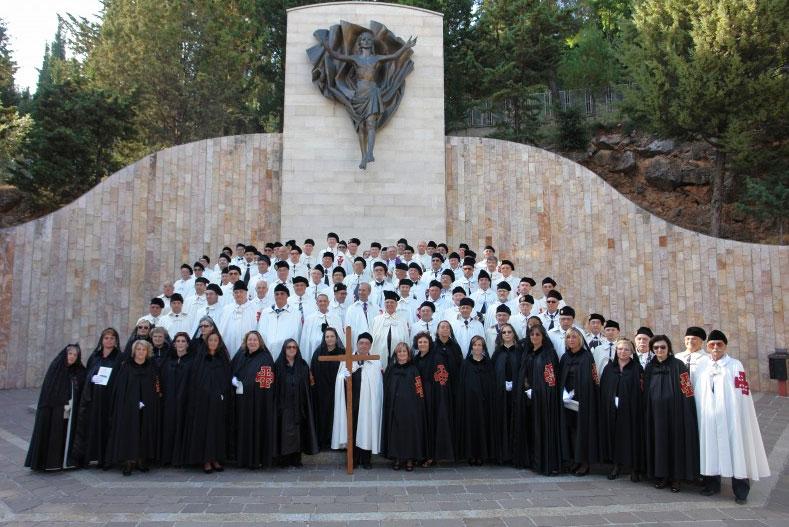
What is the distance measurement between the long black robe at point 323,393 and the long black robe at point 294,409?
0.18 meters

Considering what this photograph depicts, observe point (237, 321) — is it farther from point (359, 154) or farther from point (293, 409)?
point (359, 154)

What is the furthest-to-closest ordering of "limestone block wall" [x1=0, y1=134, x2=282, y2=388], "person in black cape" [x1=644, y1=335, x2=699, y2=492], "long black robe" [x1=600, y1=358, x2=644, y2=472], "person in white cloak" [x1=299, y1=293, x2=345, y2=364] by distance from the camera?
"limestone block wall" [x1=0, y1=134, x2=282, y2=388] < "person in white cloak" [x1=299, y1=293, x2=345, y2=364] < "long black robe" [x1=600, y1=358, x2=644, y2=472] < "person in black cape" [x1=644, y1=335, x2=699, y2=492]

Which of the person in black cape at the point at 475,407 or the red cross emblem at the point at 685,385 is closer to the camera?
the red cross emblem at the point at 685,385

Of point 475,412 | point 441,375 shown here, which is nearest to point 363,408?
point 441,375

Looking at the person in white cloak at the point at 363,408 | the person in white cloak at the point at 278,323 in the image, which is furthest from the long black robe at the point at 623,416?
the person in white cloak at the point at 278,323

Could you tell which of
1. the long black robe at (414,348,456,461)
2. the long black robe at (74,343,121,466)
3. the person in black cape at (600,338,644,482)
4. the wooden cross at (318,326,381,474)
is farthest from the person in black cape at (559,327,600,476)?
the long black robe at (74,343,121,466)

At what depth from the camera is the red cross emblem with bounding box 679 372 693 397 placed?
583 centimetres

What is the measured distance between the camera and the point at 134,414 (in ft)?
20.4

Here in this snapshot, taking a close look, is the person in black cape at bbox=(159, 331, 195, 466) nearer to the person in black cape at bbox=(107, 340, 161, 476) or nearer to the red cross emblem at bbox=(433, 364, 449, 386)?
the person in black cape at bbox=(107, 340, 161, 476)

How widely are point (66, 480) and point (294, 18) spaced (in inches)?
457

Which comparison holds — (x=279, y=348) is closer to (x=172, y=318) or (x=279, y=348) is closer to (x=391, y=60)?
(x=172, y=318)

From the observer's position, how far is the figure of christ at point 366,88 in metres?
13.6

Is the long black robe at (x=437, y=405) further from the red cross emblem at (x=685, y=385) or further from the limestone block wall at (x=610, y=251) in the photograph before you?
the limestone block wall at (x=610, y=251)

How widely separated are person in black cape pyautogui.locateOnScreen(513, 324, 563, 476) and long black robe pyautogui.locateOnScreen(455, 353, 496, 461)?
12.0 inches
